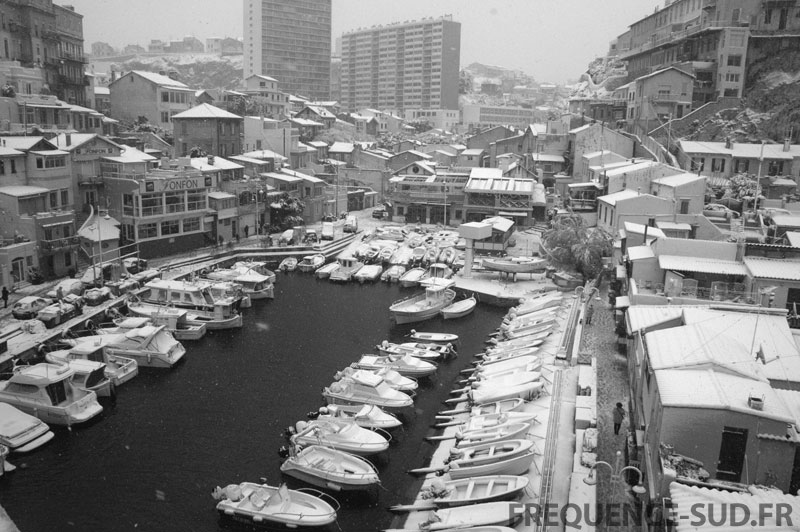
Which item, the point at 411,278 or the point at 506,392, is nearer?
the point at 506,392

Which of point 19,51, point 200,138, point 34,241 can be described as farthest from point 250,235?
point 19,51

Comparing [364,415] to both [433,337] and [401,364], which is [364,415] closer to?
[401,364]

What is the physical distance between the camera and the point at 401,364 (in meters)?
23.9

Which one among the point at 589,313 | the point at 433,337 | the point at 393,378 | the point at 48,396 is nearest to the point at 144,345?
the point at 48,396

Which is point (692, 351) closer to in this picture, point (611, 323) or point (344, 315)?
point (611, 323)

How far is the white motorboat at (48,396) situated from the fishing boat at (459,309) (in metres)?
16.3

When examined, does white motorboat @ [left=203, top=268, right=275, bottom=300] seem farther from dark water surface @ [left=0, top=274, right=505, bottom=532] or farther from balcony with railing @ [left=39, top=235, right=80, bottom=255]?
balcony with railing @ [left=39, top=235, right=80, bottom=255]

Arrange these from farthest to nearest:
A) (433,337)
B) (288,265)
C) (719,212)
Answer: (288,265) < (719,212) < (433,337)

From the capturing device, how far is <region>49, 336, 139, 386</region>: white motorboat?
2256 cm

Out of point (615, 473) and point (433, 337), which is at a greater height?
point (615, 473)

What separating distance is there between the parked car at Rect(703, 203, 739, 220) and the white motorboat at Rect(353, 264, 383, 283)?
18.3m

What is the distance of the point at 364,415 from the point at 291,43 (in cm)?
11491

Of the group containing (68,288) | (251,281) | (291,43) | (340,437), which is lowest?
(340,437)

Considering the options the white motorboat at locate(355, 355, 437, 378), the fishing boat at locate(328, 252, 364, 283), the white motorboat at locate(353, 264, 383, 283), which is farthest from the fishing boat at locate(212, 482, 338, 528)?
the white motorboat at locate(353, 264, 383, 283)
